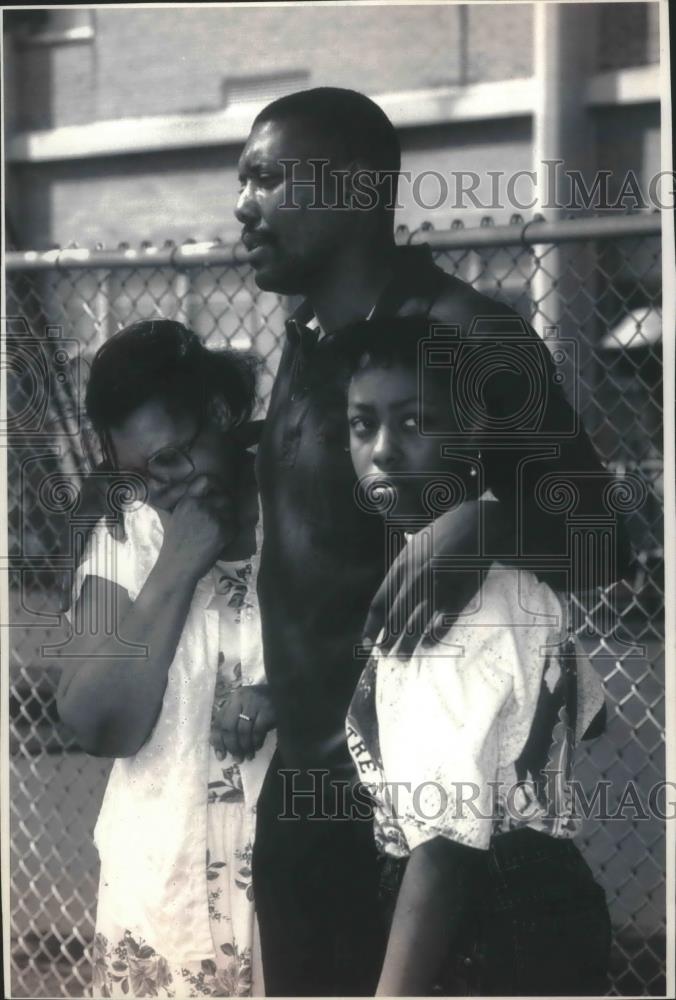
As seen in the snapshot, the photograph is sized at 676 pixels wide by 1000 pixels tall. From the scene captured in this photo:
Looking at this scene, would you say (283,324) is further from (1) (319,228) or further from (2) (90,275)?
(2) (90,275)

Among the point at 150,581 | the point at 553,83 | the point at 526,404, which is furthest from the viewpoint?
the point at 553,83

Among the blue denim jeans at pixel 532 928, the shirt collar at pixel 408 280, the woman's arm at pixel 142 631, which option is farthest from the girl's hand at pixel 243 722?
the shirt collar at pixel 408 280

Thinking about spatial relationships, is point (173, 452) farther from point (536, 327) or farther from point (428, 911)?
point (428, 911)

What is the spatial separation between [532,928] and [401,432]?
3.49 ft

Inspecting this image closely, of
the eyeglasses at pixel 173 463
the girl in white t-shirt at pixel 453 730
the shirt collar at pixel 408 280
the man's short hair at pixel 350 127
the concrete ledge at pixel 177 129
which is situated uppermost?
the concrete ledge at pixel 177 129

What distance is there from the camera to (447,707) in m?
2.33

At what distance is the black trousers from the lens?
242 cm

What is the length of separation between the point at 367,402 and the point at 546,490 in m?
0.40

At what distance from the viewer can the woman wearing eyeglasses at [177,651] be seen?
2455mm

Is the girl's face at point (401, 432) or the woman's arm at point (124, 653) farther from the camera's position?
the woman's arm at point (124, 653)

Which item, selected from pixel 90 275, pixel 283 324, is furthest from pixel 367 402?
pixel 90 275

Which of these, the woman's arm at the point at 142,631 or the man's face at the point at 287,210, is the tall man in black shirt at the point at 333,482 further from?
the woman's arm at the point at 142,631

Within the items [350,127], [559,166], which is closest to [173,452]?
[350,127]

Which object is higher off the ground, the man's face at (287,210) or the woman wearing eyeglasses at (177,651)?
the man's face at (287,210)
